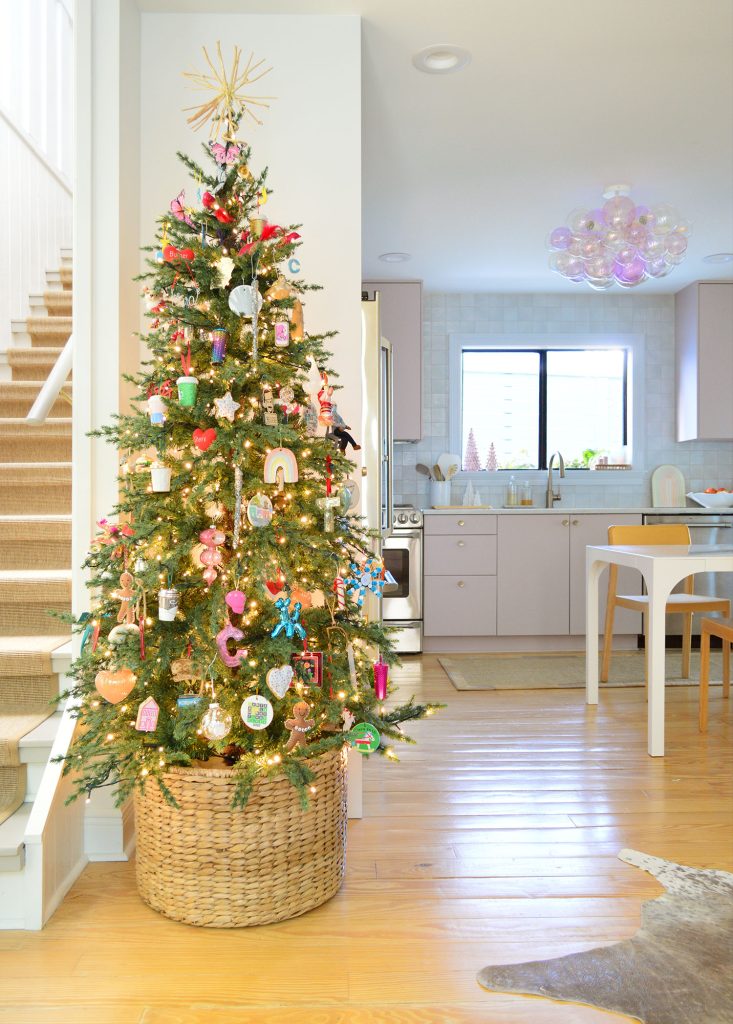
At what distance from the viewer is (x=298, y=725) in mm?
1843

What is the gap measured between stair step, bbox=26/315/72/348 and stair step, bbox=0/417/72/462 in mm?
Result: 799

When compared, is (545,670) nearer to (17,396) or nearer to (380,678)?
(380,678)

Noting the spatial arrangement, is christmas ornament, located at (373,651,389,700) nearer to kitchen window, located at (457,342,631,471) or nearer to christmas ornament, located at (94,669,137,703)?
christmas ornament, located at (94,669,137,703)

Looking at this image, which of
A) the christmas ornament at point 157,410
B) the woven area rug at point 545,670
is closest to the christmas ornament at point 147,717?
the christmas ornament at point 157,410

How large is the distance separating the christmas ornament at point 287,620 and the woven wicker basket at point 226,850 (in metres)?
0.32

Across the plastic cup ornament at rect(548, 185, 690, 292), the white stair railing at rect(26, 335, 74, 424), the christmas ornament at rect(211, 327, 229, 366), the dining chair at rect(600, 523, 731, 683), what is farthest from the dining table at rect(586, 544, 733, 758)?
the white stair railing at rect(26, 335, 74, 424)

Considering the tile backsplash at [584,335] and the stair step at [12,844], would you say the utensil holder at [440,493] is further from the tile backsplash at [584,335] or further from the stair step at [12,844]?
the stair step at [12,844]

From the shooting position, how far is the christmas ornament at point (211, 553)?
1823 millimetres

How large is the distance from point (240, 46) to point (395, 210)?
184 centimetres

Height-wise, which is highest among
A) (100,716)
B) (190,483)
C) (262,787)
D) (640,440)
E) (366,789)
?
(640,440)

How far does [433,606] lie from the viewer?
5.20 m

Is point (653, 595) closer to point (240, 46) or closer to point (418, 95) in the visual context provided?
point (418, 95)

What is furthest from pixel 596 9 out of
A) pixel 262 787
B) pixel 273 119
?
pixel 262 787

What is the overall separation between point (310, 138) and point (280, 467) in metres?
1.30
